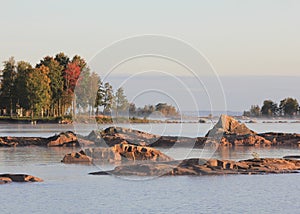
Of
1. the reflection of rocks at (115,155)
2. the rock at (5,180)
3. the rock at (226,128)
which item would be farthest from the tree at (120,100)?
the rock at (226,128)

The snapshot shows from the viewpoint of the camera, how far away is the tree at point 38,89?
118 m

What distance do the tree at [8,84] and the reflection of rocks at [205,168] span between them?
303 feet

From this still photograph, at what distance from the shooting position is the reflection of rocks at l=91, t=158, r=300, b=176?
110 feet

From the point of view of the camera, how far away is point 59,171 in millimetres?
35125

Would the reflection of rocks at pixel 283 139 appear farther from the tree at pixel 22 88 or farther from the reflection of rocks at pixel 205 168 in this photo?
the tree at pixel 22 88

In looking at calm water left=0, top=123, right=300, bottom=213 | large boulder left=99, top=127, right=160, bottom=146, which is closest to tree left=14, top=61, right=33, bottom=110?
large boulder left=99, top=127, right=160, bottom=146

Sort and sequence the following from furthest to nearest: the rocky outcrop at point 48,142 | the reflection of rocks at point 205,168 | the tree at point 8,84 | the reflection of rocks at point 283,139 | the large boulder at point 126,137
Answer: the tree at point 8,84 → the reflection of rocks at point 283,139 → the rocky outcrop at point 48,142 → the large boulder at point 126,137 → the reflection of rocks at point 205,168

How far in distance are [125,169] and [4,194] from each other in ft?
26.1

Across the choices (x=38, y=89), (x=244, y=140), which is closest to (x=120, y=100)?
(x=244, y=140)

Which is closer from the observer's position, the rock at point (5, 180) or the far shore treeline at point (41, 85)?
the rock at point (5, 180)

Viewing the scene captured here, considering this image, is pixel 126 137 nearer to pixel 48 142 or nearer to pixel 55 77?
pixel 48 142

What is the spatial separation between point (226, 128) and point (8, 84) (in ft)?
229

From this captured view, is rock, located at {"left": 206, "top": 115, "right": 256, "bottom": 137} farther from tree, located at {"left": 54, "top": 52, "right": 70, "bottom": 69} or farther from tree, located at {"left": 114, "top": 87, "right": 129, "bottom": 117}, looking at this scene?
tree, located at {"left": 54, "top": 52, "right": 70, "bottom": 69}

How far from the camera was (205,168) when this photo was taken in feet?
112
